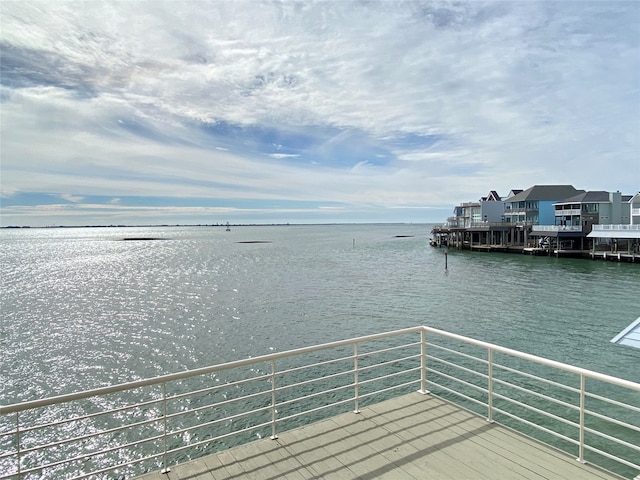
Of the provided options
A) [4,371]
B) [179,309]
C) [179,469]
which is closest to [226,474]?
[179,469]

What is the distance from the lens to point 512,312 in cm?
1953

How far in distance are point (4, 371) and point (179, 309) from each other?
9.13 meters

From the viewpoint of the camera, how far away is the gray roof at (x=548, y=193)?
5941cm

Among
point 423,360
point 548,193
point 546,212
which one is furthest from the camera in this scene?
point 548,193

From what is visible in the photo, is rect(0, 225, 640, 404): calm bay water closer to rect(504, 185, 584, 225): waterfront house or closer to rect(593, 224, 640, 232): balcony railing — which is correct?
rect(593, 224, 640, 232): balcony railing

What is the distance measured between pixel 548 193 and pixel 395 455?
65723 mm

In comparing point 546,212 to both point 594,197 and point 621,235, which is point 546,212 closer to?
point 594,197

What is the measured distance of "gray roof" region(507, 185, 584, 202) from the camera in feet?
195

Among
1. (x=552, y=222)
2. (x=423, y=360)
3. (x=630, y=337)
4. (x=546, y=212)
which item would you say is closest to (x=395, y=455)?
(x=423, y=360)

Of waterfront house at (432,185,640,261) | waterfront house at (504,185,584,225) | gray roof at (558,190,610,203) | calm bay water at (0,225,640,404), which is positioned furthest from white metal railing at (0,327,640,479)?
waterfront house at (504,185,584,225)

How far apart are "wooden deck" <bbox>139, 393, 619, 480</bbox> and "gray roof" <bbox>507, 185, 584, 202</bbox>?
2470 inches

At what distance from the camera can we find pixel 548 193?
197ft

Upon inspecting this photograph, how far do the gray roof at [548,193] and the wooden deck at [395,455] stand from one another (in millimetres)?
62735

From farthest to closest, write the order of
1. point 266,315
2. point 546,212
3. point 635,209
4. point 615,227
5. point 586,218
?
point 546,212 → point 586,218 → point 635,209 → point 615,227 → point 266,315
